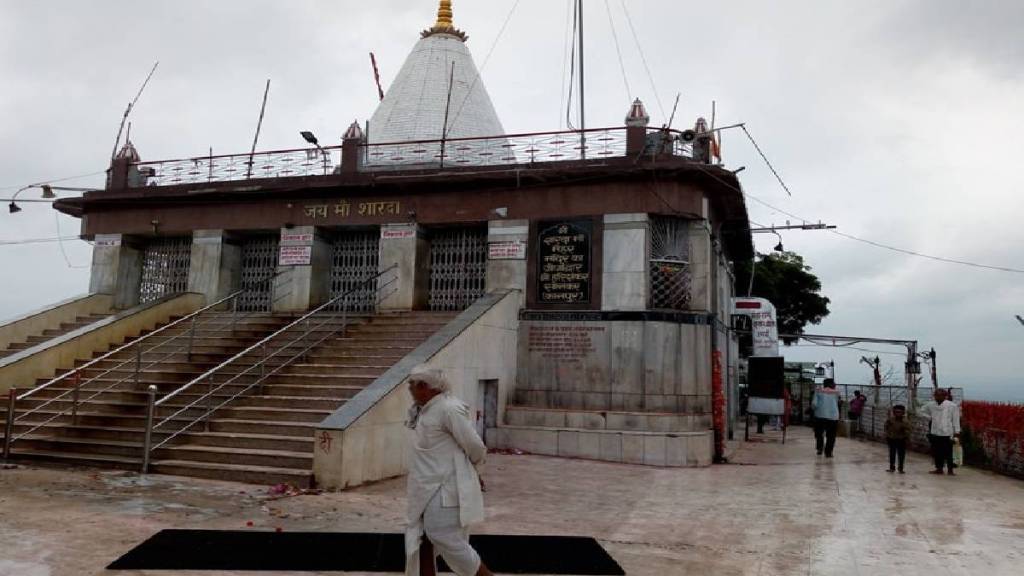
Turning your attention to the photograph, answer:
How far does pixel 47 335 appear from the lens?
1516 cm

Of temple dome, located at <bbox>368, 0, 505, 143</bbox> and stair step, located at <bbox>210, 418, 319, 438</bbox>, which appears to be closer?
stair step, located at <bbox>210, 418, 319, 438</bbox>

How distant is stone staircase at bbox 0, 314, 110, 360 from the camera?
14.2m

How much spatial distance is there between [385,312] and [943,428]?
10.2 meters

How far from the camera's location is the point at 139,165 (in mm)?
17688

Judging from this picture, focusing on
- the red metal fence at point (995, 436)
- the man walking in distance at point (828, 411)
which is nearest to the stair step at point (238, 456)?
the man walking in distance at point (828, 411)

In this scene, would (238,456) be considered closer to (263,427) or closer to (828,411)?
(263,427)

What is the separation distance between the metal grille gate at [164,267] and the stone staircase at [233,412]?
165 inches

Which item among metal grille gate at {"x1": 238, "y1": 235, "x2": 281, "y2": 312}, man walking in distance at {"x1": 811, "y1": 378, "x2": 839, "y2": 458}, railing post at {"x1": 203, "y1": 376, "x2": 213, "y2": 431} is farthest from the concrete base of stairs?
metal grille gate at {"x1": 238, "y1": 235, "x2": 281, "y2": 312}

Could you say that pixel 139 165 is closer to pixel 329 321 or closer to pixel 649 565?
pixel 329 321


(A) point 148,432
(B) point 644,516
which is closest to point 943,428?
(B) point 644,516

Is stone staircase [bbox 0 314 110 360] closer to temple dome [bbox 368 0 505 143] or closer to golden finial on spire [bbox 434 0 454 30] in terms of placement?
temple dome [bbox 368 0 505 143]

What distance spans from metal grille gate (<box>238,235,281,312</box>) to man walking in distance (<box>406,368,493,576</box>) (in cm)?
1288

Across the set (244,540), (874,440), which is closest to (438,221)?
(244,540)

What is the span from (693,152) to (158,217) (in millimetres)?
12028
